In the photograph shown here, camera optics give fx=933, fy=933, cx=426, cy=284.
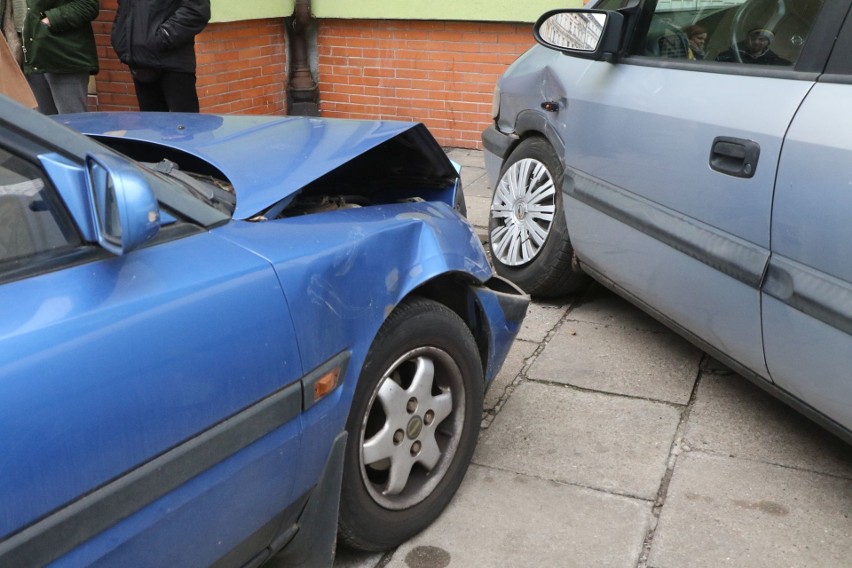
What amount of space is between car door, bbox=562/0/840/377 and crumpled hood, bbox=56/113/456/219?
2.73 feet

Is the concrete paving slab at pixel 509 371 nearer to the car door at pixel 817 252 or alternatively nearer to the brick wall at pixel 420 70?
the car door at pixel 817 252

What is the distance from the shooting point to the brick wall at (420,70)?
7.91 meters

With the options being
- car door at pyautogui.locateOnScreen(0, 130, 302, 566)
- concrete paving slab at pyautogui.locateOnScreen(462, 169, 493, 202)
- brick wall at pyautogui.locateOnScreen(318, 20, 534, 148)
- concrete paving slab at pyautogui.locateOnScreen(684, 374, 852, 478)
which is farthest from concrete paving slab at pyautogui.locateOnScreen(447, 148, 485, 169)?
car door at pyautogui.locateOnScreen(0, 130, 302, 566)

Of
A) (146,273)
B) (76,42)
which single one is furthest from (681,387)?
(76,42)

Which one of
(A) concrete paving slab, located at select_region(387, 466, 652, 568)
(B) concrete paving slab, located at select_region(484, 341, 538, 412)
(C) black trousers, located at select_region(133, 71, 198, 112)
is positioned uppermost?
(C) black trousers, located at select_region(133, 71, 198, 112)

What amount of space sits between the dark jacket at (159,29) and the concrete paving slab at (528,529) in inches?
146

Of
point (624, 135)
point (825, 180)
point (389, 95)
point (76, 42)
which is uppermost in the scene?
point (825, 180)

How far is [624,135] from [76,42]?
12.8 feet

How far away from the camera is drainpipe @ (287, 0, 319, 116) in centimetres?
841

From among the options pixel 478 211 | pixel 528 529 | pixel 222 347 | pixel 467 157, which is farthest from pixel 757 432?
pixel 467 157

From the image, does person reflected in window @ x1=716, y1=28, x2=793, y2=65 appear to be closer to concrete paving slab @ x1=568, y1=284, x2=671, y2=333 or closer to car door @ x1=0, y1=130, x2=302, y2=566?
concrete paving slab @ x1=568, y1=284, x2=671, y2=333

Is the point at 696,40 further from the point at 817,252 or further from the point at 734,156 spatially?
the point at 817,252

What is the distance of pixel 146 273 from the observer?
1827 millimetres

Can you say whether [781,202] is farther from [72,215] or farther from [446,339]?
[72,215]
